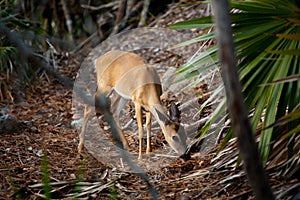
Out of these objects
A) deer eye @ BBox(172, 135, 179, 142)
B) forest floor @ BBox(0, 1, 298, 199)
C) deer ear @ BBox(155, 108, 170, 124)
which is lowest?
forest floor @ BBox(0, 1, 298, 199)

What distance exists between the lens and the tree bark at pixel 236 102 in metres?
2.26

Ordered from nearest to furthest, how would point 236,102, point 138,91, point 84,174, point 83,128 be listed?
point 236,102 < point 84,174 < point 138,91 < point 83,128

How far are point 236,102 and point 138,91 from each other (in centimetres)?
287

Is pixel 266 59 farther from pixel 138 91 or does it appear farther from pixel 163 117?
pixel 138 91

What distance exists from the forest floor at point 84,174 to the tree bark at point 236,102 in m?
0.95

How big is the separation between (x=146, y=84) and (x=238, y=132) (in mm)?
2851

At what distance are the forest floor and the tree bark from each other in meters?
0.95

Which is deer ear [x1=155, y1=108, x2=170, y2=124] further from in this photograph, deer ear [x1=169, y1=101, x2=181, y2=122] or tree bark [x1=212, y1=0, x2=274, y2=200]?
tree bark [x1=212, y1=0, x2=274, y2=200]

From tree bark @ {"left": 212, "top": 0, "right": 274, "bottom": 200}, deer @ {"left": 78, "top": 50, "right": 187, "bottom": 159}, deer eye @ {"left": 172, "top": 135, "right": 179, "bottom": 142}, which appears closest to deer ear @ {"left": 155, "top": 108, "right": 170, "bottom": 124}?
deer @ {"left": 78, "top": 50, "right": 187, "bottom": 159}

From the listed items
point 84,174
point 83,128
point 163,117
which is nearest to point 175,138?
point 163,117

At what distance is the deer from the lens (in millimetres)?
5051

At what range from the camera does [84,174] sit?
4613 millimetres

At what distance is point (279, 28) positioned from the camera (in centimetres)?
382

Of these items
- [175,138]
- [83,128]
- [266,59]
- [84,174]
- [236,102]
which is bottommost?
[84,174]
